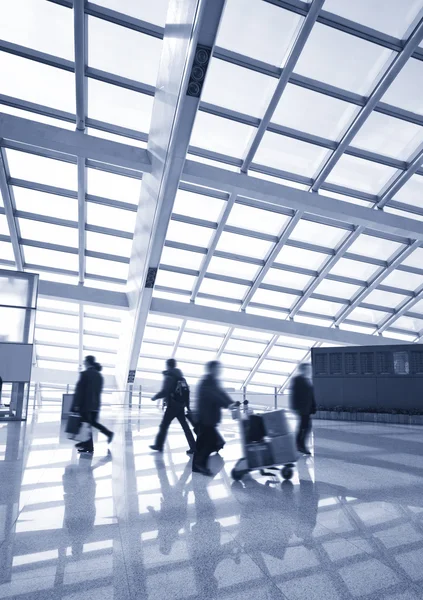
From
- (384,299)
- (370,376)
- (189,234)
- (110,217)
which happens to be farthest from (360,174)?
(384,299)

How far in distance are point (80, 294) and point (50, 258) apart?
2207mm

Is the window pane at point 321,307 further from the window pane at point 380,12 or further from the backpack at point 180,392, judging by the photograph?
the backpack at point 180,392

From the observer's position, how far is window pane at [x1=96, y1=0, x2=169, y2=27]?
37.9ft

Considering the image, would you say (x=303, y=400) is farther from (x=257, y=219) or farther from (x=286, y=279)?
(x=286, y=279)

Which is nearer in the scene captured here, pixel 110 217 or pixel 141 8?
pixel 141 8

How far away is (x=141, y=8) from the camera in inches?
Result: 460

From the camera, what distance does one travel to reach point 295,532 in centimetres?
388

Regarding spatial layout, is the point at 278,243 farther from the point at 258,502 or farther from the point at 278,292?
the point at 258,502

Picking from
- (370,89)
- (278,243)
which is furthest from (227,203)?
(370,89)

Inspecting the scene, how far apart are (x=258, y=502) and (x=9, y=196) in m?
15.7

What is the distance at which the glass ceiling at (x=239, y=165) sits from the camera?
1209 centimetres

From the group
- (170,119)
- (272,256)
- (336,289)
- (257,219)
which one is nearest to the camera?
(170,119)

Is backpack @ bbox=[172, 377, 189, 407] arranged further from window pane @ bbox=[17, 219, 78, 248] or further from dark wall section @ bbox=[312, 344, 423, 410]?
window pane @ bbox=[17, 219, 78, 248]

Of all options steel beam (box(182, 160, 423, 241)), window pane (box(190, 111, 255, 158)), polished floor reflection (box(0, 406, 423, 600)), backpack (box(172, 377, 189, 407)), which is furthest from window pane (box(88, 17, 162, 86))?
polished floor reflection (box(0, 406, 423, 600))
